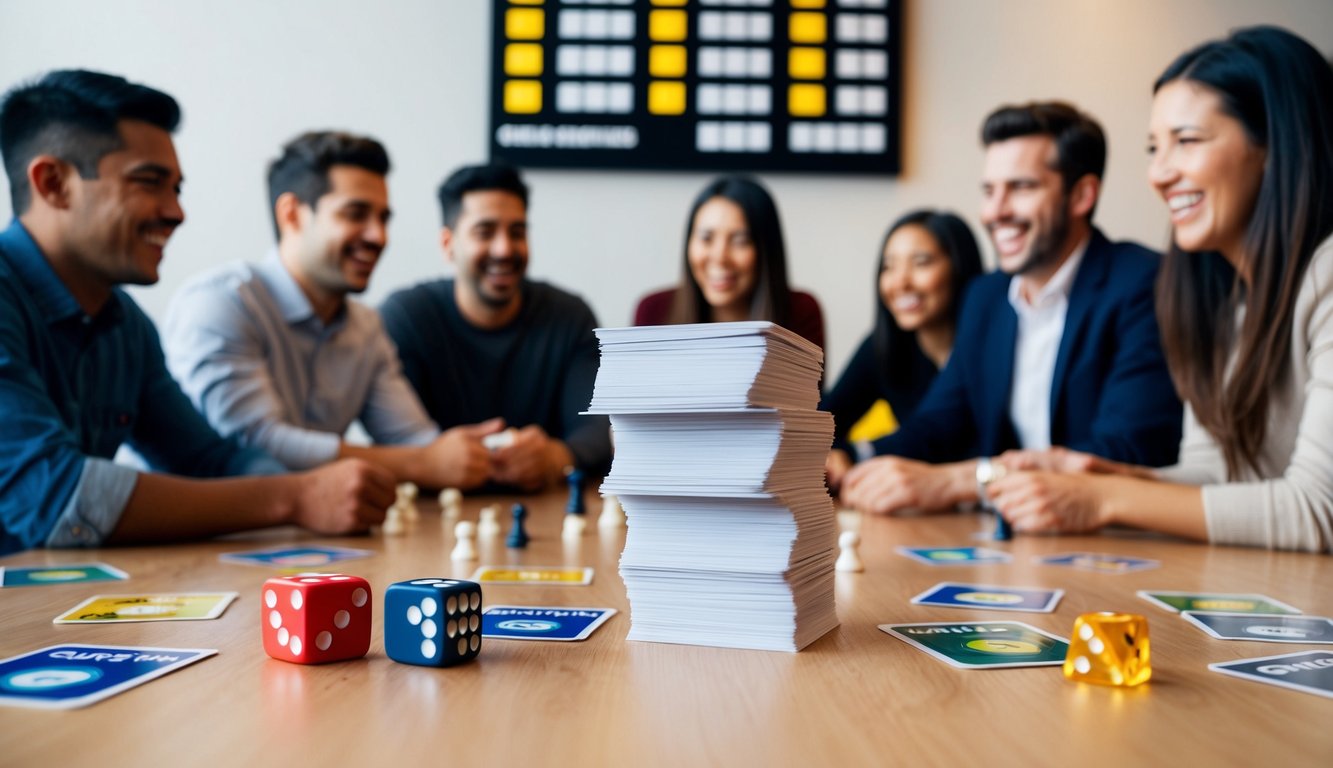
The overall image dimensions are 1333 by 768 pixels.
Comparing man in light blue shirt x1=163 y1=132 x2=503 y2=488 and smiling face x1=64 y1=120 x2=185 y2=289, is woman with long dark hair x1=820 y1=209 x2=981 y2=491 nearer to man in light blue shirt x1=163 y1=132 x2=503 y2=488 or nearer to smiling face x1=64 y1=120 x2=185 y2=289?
man in light blue shirt x1=163 y1=132 x2=503 y2=488

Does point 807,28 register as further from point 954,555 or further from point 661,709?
point 661,709

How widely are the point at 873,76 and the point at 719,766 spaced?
4.40m

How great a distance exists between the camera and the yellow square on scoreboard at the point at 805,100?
4.64m

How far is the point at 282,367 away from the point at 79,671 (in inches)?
86.4

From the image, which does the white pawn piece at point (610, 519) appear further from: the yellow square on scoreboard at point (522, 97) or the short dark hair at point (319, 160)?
the yellow square on scoreboard at point (522, 97)

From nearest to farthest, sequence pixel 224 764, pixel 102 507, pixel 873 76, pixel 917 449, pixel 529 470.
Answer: pixel 224 764
pixel 102 507
pixel 529 470
pixel 917 449
pixel 873 76

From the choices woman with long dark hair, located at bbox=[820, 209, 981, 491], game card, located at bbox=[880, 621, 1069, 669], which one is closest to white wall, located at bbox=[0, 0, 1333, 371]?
woman with long dark hair, located at bbox=[820, 209, 981, 491]

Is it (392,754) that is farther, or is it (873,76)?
(873,76)

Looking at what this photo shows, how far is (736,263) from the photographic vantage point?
3746mm

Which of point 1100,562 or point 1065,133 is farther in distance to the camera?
point 1065,133

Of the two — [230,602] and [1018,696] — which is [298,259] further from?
[1018,696]

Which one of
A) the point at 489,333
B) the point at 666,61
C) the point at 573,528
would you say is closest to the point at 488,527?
the point at 573,528

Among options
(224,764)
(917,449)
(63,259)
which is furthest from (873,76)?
(224,764)

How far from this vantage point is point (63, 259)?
6.55ft
